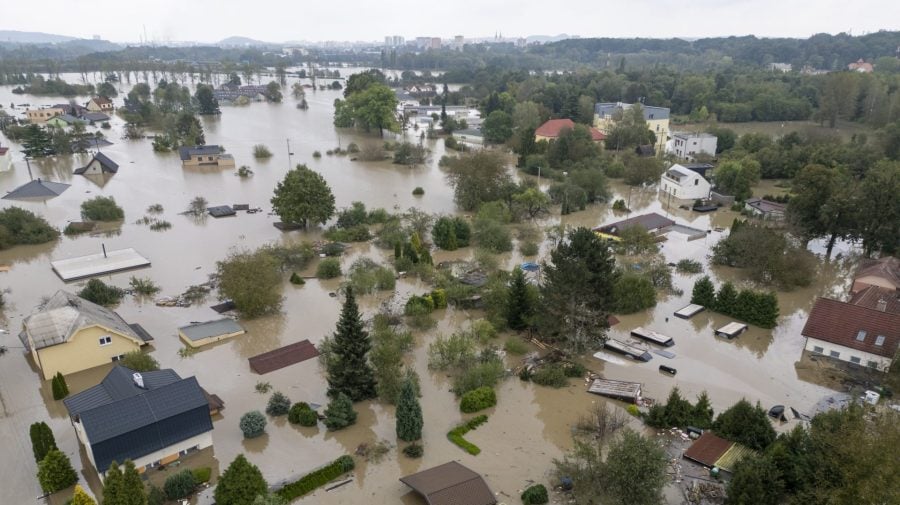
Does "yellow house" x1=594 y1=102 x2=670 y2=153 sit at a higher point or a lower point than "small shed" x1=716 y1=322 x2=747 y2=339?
higher

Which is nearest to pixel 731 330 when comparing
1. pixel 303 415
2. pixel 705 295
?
pixel 705 295

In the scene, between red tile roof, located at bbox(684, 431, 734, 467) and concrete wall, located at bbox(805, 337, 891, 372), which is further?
concrete wall, located at bbox(805, 337, 891, 372)

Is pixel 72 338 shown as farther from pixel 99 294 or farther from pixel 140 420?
pixel 140 420

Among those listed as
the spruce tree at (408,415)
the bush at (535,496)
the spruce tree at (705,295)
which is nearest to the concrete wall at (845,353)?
the spruce tree at (705,295)

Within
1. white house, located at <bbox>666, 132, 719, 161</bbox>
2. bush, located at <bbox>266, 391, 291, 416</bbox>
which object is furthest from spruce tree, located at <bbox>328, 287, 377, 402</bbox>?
white house, located at <bbox>666, 132, 719, 161</bbox>

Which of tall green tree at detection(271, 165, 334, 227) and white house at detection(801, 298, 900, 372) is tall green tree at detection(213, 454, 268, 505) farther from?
tall green tree at detection(271, 165, 334, 227)
